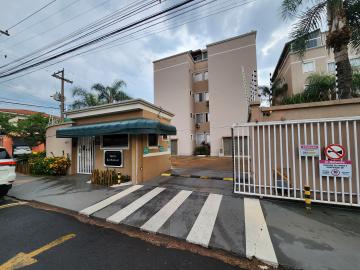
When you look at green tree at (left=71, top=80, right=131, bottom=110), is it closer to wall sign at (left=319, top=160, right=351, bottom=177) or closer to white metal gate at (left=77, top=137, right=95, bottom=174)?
white metal gate at (left=77, top=137, right=95, bottom=174)

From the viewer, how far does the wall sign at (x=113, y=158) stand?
8453 millimetres

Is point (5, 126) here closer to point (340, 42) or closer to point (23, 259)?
point (23, 259)

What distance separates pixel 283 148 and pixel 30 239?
6.99 m

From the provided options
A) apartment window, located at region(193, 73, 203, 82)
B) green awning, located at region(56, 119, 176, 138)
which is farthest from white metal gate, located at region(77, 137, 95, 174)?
apartment window, located at region(193, 73, 203, 82)

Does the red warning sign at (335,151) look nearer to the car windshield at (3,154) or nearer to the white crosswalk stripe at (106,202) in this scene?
the white crosswalk stripe at (106,202)

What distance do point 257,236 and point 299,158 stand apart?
281cm

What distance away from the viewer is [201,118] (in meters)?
23.7

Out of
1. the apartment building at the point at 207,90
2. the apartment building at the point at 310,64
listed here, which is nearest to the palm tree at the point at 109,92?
the apartment building at the point at 207,90

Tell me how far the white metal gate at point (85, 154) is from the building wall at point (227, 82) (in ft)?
47.7

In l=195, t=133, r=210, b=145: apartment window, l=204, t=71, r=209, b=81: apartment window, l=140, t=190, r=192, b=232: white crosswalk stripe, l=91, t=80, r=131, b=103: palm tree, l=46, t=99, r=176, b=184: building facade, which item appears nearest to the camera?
l=140, t=190, r=192, b=232: white crosswalk stripe

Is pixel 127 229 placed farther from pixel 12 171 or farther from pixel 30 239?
pixel 12 171

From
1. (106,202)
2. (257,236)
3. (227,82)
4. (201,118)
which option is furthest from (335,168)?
(201,118)

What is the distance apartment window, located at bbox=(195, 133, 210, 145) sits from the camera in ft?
75.5

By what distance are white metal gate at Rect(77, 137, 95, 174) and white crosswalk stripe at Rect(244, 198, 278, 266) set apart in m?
8.37
